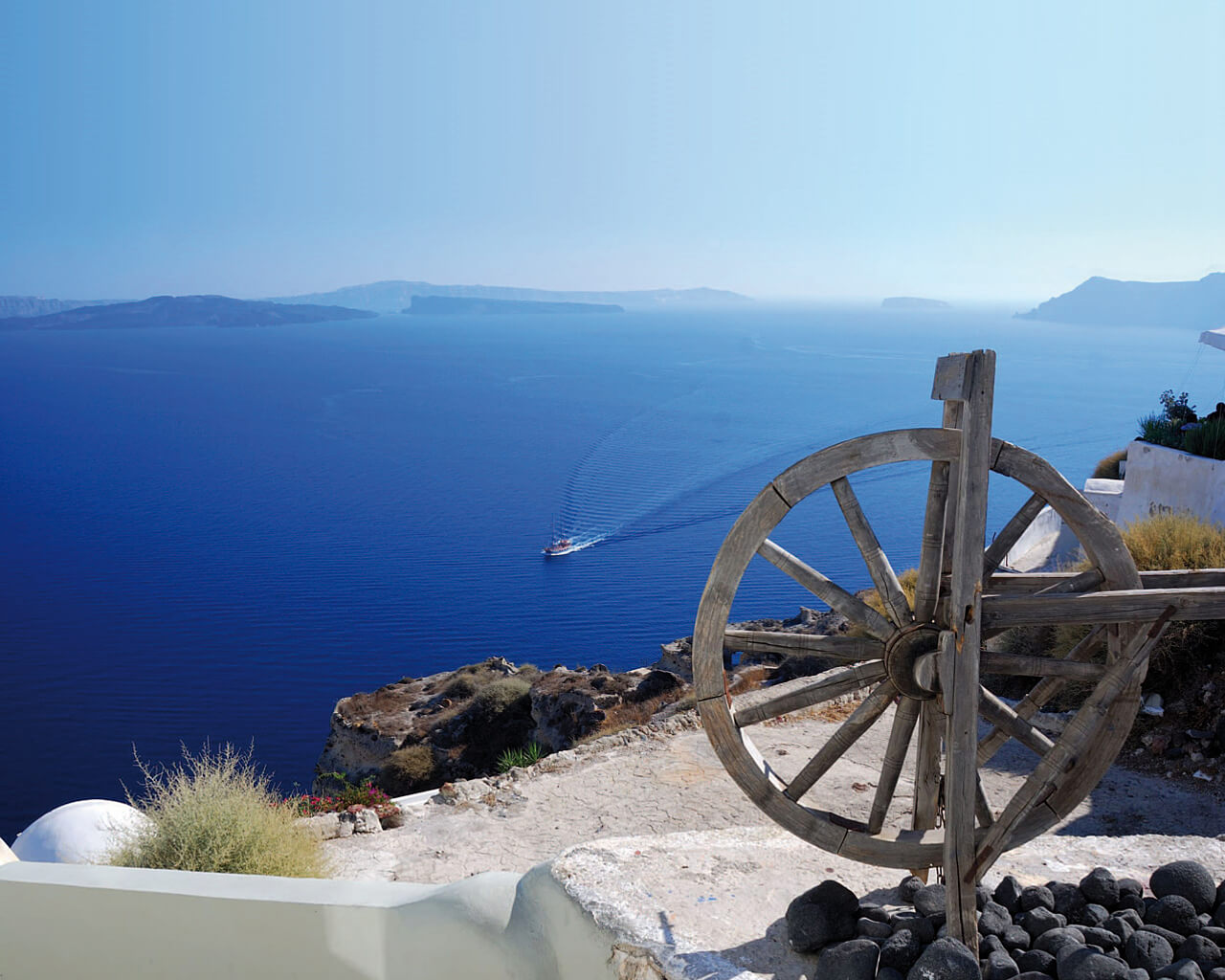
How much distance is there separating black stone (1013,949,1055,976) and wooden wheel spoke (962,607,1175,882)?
0.33m

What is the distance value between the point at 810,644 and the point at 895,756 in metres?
0.70

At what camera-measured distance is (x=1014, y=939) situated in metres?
3.68

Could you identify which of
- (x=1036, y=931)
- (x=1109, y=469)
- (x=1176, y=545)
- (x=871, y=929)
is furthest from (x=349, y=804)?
(x=1109, y=469)

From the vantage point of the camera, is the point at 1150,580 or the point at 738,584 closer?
the point at 738,584

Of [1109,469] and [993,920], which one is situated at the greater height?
[1109,469]

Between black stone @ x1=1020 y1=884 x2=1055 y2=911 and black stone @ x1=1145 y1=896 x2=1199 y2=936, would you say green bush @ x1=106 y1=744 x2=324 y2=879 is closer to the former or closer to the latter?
black stone @ x1=1020 y1=884 x2=1055 y2=911

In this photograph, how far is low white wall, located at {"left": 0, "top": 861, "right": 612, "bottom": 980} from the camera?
417cm

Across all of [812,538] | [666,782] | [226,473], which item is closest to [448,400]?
[226,473]

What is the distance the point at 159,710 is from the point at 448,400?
60937mm

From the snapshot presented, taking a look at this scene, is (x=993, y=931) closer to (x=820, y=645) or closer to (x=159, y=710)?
(x=820, y=645)

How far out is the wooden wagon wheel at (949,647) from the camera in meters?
3.55

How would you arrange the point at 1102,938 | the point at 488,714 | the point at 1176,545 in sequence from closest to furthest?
the point at 1102,938 < the point at 1176,545 < the point at 488,714

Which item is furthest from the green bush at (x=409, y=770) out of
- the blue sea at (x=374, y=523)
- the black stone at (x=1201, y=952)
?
the black stone at (x=1201, y=952)

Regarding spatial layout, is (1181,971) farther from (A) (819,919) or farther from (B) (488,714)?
(B) (488,714)
